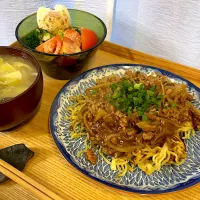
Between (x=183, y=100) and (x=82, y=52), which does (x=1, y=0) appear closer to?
(x=82, y=52)

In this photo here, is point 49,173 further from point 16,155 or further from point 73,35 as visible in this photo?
point 73,35

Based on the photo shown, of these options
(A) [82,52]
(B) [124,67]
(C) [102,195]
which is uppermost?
(A) [82,52]

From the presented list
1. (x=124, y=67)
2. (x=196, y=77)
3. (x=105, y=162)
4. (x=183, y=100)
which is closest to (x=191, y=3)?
(x=196, y=77)

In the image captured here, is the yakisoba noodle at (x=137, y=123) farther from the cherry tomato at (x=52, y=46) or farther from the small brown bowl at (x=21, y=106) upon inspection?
the cherry tomato at (x=52, y=46)

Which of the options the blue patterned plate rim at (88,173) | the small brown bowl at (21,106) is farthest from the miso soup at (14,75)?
the blue patterned plate rim at (88,173)

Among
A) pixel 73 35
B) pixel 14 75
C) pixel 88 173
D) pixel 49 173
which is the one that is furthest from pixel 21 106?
pixel 73 35

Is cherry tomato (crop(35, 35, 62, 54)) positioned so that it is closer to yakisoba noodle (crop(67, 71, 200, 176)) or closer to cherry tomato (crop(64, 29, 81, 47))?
cherry tomato (crop(64, 29, 81, 47))
